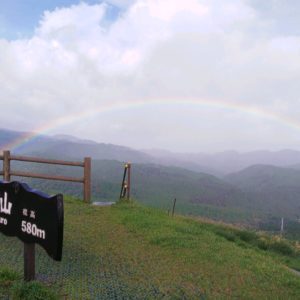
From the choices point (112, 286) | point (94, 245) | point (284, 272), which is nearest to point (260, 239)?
point (284, 272)

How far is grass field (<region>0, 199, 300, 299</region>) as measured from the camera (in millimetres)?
5137

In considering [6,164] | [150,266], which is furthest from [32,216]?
[6,164]

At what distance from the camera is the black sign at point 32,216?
4.07 metres

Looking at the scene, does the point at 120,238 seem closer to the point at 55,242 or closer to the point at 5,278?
the point at 5,278

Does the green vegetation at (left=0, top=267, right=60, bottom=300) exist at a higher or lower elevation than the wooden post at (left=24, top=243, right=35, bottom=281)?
lower

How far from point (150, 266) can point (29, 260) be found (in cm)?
206

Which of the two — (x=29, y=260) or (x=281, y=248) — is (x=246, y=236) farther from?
(x=29, y=260)

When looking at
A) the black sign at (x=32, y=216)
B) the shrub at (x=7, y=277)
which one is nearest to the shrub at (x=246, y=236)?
the shrub at (x=7, y=277)

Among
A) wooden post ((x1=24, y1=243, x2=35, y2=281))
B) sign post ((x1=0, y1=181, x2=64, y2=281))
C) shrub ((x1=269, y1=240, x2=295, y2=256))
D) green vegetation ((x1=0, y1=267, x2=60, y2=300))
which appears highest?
sign post ((x1=0, y1=181, x2=64, y2=281))

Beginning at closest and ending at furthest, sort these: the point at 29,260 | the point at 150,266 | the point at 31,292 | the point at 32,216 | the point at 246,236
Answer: the point at 32,216 < the point at 31,292 < the point at 29,260 < the point at 150,266 < the point at 246,236

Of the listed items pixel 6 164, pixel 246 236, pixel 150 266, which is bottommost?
pixel 246 236

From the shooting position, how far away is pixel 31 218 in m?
4.32

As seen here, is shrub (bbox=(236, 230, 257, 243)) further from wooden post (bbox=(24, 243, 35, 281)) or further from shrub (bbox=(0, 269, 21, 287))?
wooden post (bbox=(24, 243, 35, 281))

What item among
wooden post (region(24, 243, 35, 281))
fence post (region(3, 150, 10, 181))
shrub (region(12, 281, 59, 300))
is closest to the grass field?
shrub (region(12, 281, 59, 300))
